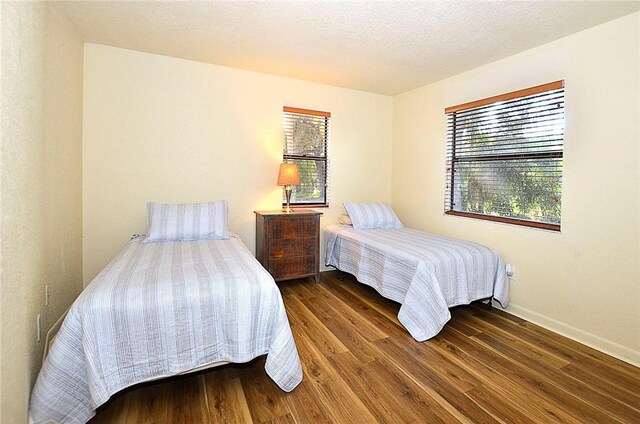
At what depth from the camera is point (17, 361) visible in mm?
1342

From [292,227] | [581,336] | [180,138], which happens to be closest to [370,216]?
[292,227]

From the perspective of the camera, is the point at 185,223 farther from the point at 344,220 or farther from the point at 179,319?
the point at 344,220

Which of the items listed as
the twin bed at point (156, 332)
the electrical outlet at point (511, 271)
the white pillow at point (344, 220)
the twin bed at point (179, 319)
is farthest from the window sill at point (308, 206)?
the electrical outlet at point (511, 271)

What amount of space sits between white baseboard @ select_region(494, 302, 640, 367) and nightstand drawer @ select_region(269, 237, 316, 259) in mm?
2056

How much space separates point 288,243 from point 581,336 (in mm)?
2667

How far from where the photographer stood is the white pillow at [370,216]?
3.74 metres

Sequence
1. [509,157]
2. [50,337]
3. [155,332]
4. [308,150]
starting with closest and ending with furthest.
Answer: [155,332] < [50,337] < [509,157] < [308,150]

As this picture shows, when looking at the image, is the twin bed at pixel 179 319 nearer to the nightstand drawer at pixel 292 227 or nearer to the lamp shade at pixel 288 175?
the nightstand drawer at pixel 292 227

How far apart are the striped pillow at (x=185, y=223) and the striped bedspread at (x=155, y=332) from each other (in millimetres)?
775

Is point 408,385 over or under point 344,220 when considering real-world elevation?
under

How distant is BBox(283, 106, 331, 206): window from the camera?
378 centimetres

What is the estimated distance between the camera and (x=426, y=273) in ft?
8.04

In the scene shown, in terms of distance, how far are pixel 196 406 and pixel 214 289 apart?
616mm

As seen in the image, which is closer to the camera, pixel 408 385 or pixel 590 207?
pixel 408 385
